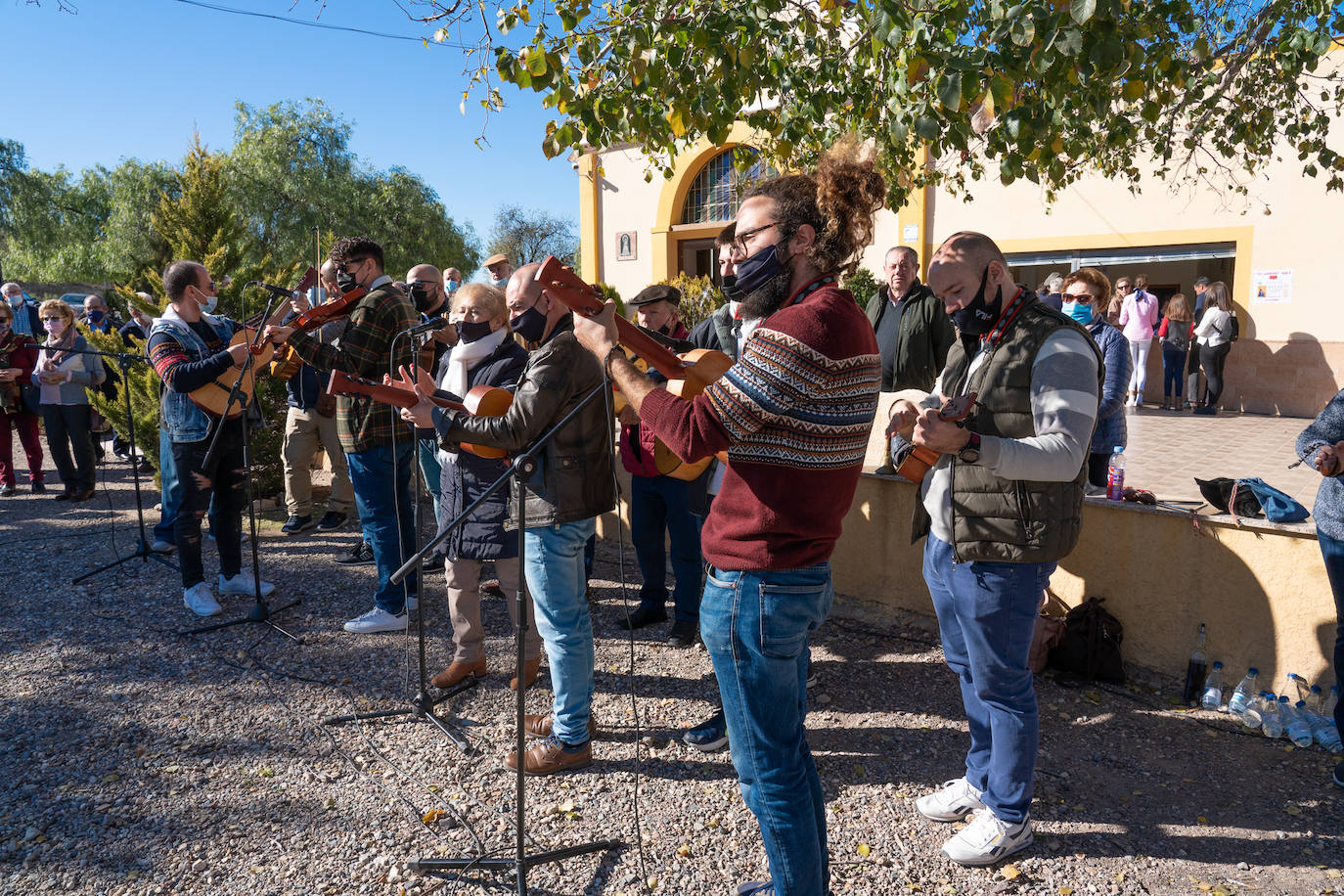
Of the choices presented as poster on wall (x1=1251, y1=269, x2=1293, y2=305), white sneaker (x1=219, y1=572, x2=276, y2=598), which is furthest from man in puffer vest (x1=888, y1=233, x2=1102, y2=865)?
poster on wall (x1=1251, y1=269, x2=1293, y2=305)

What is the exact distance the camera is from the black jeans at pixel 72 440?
27.3ft

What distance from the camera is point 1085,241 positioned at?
13.7 meters

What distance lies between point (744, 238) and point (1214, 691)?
11.1 ft

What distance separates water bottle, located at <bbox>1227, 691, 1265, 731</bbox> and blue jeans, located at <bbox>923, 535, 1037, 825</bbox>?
163 cm

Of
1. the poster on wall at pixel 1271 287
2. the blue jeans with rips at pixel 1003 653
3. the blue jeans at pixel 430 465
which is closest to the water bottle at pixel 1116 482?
the blue jeans with rips at pixel 1003 653

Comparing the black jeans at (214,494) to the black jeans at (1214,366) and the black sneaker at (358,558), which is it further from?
the black jeans at (1214,366)

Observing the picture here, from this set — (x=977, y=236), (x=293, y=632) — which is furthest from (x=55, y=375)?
(x=977, y=236)

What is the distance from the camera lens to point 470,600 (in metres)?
4.02

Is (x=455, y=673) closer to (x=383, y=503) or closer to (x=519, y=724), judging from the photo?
(x=383, y=503)

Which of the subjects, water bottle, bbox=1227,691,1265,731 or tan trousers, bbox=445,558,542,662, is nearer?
water bottle, bbox=1227,691,1265,731

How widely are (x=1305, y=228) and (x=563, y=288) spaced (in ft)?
46.4

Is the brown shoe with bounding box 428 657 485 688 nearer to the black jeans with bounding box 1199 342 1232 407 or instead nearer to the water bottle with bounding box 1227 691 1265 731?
the water bottle with bounding box 1227 691 1265 731

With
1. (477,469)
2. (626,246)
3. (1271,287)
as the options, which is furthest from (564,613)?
(626,246)

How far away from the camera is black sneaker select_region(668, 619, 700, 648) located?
4711 millimetres
